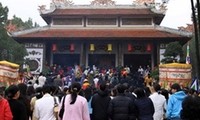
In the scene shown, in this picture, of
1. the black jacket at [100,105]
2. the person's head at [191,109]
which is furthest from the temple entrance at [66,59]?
the person's head at [191,109]

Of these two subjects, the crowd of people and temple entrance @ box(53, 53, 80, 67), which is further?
temple entrance @ box(53, 53, 80, 67)

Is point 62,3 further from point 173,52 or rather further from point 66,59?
point 173,52

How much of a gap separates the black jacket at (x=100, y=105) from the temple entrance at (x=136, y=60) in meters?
19.0

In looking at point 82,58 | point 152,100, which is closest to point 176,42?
point 82,58

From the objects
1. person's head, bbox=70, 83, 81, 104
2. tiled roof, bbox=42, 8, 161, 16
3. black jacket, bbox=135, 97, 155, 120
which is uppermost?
tiled roof, bbox=42, 8, 161, 16

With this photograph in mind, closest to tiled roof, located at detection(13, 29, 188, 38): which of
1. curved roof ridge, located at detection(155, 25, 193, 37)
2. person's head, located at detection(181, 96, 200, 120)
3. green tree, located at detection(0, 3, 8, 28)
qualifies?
curved roof ridge, located at detection(155, 25, 193, 37)

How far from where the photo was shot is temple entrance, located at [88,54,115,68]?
26.2 metres

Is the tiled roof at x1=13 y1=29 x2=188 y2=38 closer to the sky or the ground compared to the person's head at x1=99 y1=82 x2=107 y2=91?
closer to the sky

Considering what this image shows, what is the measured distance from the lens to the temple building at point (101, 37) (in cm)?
2453

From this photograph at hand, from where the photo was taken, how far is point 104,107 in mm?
6930

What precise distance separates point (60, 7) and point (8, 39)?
5.73 metres

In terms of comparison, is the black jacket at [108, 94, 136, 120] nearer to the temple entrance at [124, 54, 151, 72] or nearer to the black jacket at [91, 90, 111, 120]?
the black jacket at [91, 90, 111, 120]

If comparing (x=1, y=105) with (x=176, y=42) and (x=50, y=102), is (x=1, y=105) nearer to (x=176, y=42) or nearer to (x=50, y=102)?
(x=50, y=102)

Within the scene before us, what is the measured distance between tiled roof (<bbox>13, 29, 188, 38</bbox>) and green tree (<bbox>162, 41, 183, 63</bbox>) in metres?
1.77
